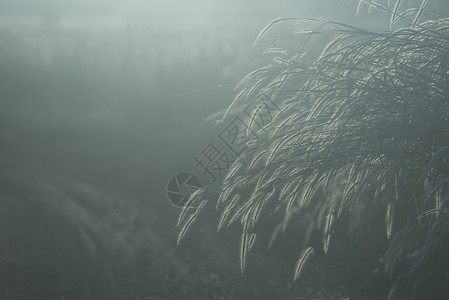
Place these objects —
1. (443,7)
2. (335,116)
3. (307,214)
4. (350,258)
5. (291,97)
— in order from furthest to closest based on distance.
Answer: (350,258) < (307,214) < (443,7) < (291,97) < (335,116)

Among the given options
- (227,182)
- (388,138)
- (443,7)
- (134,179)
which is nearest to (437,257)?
(388,138)

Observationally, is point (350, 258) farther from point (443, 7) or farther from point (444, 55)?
point (444, 55)

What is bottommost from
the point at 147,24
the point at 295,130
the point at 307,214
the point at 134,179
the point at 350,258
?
the point at 134,179

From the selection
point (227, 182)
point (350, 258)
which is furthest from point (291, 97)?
point (350, 258)

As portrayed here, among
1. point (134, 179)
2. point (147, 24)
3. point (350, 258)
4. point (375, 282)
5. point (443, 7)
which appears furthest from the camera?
point (147, 24)

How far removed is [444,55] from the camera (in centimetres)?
250

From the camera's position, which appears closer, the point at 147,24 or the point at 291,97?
the point at 291,97

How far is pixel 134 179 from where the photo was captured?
7797 mm

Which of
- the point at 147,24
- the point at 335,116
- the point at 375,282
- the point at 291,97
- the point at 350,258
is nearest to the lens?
the point at 335,116

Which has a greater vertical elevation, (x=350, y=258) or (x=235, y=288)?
(x=350, y=258)

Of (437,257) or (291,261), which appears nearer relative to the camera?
(437,257)

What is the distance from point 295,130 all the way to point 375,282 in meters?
2.56

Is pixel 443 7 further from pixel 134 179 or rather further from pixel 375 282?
pixel 134 179

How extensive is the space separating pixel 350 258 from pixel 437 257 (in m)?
3.06
